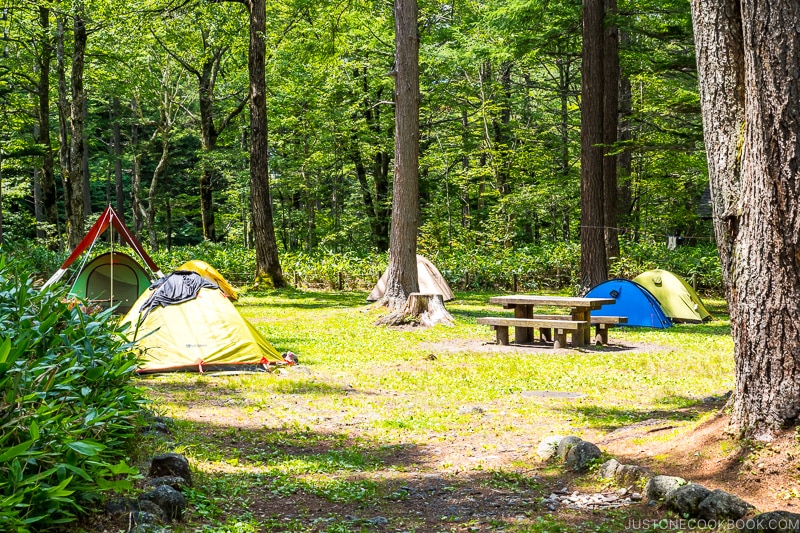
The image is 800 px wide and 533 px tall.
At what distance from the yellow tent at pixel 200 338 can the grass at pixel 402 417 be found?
324mm

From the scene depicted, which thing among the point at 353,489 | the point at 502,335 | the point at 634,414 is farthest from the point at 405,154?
the point at 353,489

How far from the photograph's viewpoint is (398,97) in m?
15.1

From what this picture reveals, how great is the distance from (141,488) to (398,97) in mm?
11975

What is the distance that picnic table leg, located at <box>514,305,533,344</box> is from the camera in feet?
40.3

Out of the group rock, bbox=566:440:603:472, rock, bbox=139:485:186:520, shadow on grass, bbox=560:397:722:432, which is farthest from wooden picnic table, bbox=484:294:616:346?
rock, bbox=139:485:186:520

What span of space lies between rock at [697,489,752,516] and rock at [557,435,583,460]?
1417 mm

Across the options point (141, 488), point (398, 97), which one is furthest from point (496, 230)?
point (141, 488)

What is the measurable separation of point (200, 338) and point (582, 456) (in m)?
5.82

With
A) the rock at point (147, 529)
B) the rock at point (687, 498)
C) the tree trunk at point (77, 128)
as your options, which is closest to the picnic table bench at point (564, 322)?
the rock at point (687, 498)

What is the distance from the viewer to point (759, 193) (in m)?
4.49

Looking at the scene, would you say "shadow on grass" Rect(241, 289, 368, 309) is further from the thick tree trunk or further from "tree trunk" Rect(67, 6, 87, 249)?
"tree trunk" Rect(67, 6, 87, 249)

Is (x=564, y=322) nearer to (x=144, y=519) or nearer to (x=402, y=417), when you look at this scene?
(x=402, y=417)

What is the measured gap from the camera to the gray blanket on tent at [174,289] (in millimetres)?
9641

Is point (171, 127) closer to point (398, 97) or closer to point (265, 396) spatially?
point (398, 97)
